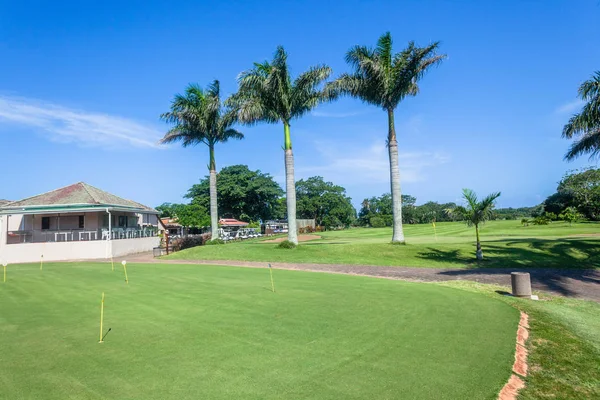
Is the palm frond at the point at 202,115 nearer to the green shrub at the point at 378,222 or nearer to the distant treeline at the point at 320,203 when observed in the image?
the distant treeline at the point at 320,203

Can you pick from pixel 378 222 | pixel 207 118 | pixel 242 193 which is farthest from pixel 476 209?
pixel 378 222

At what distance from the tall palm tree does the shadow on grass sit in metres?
9.90

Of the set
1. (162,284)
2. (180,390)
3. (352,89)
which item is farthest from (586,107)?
(180,390)

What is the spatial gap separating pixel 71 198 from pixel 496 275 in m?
33.3

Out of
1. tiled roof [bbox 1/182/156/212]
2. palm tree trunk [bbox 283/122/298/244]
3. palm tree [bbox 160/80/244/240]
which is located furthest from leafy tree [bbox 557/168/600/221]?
tiled roof [bbox 1/182/156/212]

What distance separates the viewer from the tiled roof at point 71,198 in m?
32.2

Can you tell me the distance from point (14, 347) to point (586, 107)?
2523 cm

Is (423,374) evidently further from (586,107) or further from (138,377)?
(586,107)

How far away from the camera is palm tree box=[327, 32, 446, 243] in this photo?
2423 centimetres

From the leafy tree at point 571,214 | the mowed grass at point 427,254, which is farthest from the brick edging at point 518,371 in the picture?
the leafy tree at point 571,214

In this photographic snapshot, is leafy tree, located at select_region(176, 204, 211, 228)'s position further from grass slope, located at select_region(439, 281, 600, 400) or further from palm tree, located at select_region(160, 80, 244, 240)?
grass slope, located at select_region(439, 281, 600, 400)

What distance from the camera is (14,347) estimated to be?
244 inches

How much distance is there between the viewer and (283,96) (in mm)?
25688

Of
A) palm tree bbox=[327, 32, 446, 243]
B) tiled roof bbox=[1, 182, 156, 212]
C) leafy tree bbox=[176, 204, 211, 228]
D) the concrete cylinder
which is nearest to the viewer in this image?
the concrete cylinder
